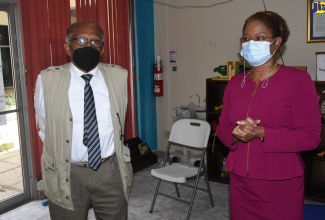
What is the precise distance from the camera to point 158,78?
4.61 meters

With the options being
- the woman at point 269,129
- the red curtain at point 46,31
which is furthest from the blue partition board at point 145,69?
the woman at point 269,129

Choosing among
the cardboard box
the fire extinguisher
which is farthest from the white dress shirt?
the fire extinguisher

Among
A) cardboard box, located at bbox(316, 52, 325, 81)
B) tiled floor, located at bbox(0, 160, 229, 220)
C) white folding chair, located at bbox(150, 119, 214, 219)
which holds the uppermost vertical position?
cardboard box, located at bbox(316, 52, 325, 81)

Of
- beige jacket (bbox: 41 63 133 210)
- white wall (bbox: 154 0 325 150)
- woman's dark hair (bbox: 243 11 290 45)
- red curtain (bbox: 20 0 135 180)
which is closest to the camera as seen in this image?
woman's dark hair (bbox: 243 11 290 45)

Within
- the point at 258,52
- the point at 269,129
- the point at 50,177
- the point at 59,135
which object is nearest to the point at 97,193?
the point at 50,177

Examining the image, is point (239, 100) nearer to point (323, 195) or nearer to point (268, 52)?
point (268, 52)

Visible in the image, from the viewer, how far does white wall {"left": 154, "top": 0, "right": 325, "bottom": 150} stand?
3578mm

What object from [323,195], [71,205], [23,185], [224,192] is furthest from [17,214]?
[323,195]

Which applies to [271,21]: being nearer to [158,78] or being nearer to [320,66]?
[320,66]

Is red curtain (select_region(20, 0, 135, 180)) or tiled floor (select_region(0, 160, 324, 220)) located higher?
red curtain (select_region(20, 0, 135, 180))

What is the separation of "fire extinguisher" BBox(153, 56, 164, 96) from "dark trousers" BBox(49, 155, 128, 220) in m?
2.83

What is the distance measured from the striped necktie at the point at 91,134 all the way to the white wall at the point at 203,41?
8.60 feet

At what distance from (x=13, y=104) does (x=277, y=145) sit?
2703 millimetres

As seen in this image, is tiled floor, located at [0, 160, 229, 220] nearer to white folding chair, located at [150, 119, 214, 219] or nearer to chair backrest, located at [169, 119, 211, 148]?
white folding chair, located at [150, 119, 214, 219]
